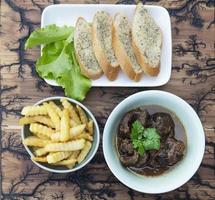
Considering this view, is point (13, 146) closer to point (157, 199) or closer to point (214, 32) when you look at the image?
point (157, 199)

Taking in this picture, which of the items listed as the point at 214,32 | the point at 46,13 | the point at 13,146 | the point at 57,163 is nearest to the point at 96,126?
the point at 57,163

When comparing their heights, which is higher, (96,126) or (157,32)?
(157,32)

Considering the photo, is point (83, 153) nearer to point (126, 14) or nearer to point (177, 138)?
point (177, 138)

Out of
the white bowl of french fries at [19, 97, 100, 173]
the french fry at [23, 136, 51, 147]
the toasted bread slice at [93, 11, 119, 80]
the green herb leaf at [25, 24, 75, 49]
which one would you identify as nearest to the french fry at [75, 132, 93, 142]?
the white bowl of french fries at [19, 97, 100, 173]

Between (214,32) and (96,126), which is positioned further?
(214,32)

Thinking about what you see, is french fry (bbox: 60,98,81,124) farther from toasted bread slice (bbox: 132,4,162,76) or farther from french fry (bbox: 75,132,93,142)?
toasted bread slice (bbox: 132,4,162,76)

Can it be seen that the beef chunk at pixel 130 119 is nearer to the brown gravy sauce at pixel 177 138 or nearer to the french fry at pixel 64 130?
the brown gravy sauce at pixel 177 138

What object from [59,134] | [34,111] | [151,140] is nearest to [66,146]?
[59,134]
